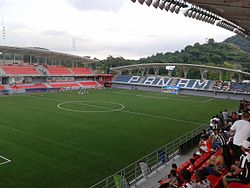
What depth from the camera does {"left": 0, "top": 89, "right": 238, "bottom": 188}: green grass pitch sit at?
1116 centimetres

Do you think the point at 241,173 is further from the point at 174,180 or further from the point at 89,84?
the point at 89,84

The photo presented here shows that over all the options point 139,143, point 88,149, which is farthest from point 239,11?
point 88,149

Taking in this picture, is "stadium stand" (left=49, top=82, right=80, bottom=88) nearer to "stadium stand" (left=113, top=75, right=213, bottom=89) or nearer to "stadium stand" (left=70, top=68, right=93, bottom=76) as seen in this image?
"stadium stand" (left=70, top=68, right=93, bottom=76)

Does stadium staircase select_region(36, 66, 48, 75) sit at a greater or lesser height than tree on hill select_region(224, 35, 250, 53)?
→ lesser

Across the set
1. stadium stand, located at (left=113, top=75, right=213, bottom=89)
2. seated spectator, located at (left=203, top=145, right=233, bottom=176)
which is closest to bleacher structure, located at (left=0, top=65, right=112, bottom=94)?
stadium stand, located at (left=113, top=75, right=213, bottom=89)

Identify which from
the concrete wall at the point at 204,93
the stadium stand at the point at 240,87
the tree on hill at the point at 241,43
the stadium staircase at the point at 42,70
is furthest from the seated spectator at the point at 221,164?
the tree on hill at the point at 241,43

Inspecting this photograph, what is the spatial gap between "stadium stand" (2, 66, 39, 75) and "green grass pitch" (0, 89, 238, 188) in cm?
1897

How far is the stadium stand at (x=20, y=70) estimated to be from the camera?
44219 mm

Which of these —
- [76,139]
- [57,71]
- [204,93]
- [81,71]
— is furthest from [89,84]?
[76,139]

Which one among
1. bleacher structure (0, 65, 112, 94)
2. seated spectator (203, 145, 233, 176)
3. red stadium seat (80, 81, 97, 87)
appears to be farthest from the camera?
red stadium seat (80, 81, 97, 87)

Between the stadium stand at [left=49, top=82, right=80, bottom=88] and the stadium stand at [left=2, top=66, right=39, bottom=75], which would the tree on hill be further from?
the stadium stand at [left=2, top=66, right=39, bottom=75]

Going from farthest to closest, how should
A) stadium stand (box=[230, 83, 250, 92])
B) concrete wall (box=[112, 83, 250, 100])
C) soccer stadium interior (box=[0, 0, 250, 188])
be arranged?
stadium stand (box=[230, 83, 250, 92]), concrete wall (box=[112, 83, 250, 100]), soccer stadium interior (box=[0, 0, 250, 188])

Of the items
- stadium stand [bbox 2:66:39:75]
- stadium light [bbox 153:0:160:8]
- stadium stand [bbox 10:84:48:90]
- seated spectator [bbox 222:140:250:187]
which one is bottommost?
stadium stand [bbox 10:84:48:90]

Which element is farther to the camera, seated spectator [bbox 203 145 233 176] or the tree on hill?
the tree on hill
